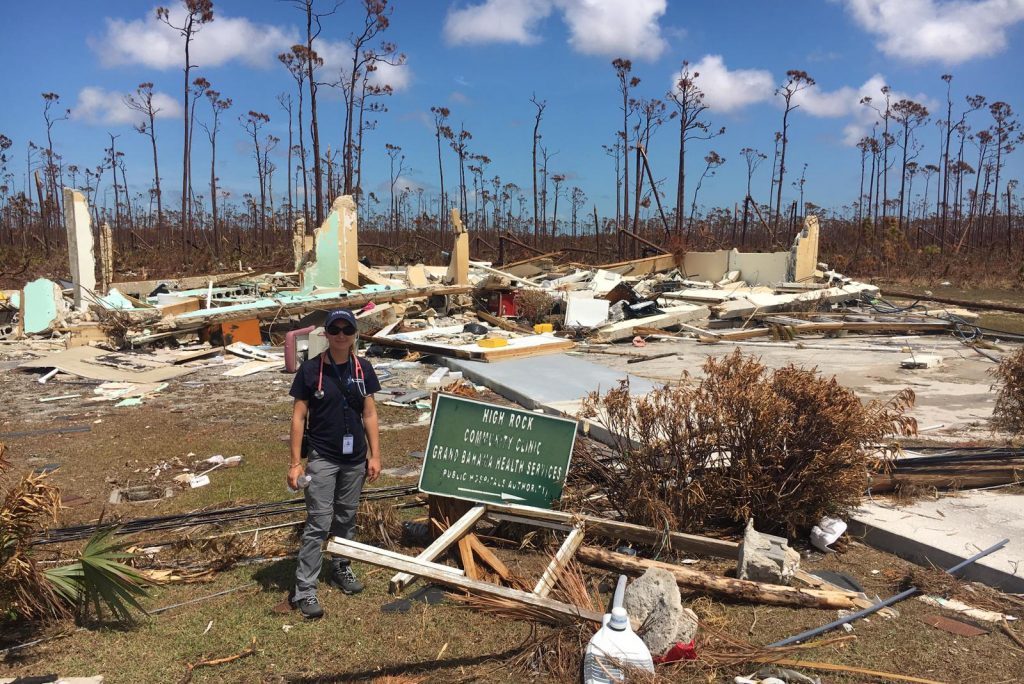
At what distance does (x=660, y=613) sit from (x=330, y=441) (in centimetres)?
189

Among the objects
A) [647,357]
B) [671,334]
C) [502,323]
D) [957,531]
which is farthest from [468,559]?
[502,323]

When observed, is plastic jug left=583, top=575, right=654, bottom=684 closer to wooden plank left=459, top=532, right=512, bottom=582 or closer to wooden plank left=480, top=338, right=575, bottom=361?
wooden plank left=459, top=532, right=512, bottom=582

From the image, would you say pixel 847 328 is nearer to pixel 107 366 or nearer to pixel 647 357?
pixel 647 357

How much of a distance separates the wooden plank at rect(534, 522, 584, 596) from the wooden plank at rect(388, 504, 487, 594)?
0.56m

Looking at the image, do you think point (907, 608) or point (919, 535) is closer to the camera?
point (907, 608)

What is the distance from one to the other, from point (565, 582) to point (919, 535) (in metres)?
2.22

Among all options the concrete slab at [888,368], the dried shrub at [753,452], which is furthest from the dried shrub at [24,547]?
the concrete slab at [888,368]

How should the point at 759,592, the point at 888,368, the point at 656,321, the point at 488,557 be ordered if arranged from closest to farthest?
the point at 759,592, the point at 488,557, the point at 888,368, the point at 656,321

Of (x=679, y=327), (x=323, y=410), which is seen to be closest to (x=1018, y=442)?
(x=323, y=410)

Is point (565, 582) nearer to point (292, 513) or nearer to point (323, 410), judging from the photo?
point (323, 410)

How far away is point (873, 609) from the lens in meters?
3.53

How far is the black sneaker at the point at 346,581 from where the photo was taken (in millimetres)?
3930

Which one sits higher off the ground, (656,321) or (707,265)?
(707,265)

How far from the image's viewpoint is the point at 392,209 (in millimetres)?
40875
